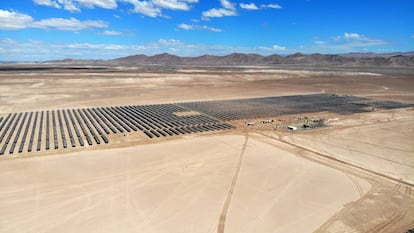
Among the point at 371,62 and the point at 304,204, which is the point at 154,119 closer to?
the point at 304,204

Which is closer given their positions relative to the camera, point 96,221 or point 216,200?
point 96,221

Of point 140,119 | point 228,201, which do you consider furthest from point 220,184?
point 140,119

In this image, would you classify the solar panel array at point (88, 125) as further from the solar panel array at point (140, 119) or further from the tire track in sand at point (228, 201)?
the tire track in sand at point (228, 201)

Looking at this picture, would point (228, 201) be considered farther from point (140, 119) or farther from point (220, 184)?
point (140, 119)

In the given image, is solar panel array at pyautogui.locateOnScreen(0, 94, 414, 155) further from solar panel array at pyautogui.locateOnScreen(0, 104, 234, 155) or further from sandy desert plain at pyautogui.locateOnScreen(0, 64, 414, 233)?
sandy desert plain at pyautogui.locateOnScreen(0, 64, 414, 233)

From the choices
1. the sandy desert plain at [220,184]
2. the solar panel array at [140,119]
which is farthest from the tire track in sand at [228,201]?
the solar panel array at [140,119]

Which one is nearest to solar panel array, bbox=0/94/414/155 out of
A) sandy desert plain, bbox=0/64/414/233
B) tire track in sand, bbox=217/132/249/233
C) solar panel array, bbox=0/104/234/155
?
solar panel array, bbox=0/104/234/155

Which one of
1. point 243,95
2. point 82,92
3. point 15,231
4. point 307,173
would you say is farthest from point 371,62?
point 15,231

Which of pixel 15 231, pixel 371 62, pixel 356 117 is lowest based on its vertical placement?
pixel 15 231
